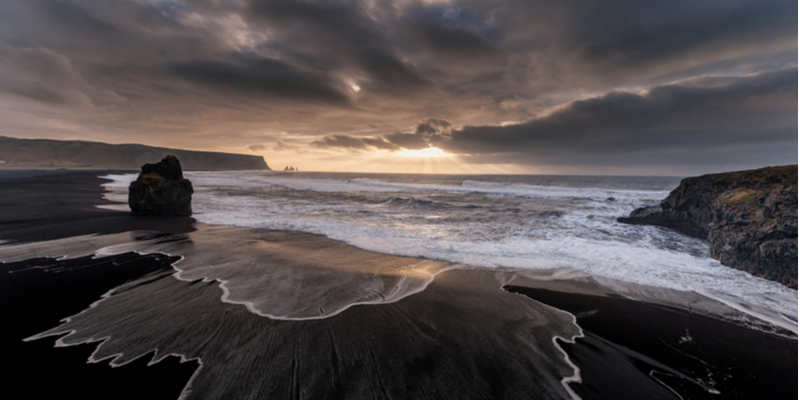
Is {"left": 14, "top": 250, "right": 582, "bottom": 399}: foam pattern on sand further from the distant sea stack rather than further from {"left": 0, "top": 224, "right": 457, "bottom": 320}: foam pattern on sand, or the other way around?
the distant sea stack

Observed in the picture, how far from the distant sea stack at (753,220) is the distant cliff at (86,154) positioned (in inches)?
5982

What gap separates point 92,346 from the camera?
2.68 m

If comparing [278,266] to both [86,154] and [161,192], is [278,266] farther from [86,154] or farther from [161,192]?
[86,154]

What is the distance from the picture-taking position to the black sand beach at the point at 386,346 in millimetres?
2299

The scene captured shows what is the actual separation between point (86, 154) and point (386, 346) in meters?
211

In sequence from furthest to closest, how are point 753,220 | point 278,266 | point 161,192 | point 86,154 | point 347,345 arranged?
point 86,154, point 161,192, point 753,220, point 278,266, point 347,345

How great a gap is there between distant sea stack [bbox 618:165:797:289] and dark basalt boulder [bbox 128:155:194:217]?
16213mm

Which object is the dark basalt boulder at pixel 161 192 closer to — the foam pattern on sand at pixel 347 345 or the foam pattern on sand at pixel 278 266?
the foam pattern on sand at pixel 278 266

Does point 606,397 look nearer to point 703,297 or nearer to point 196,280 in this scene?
point 703,297

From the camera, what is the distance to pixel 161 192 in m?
10.0

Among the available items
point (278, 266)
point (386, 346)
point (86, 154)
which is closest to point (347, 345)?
point (386, 346)

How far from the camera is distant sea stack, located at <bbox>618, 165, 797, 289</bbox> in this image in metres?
5.08

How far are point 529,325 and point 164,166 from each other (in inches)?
543

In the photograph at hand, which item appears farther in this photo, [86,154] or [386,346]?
[86,154]
